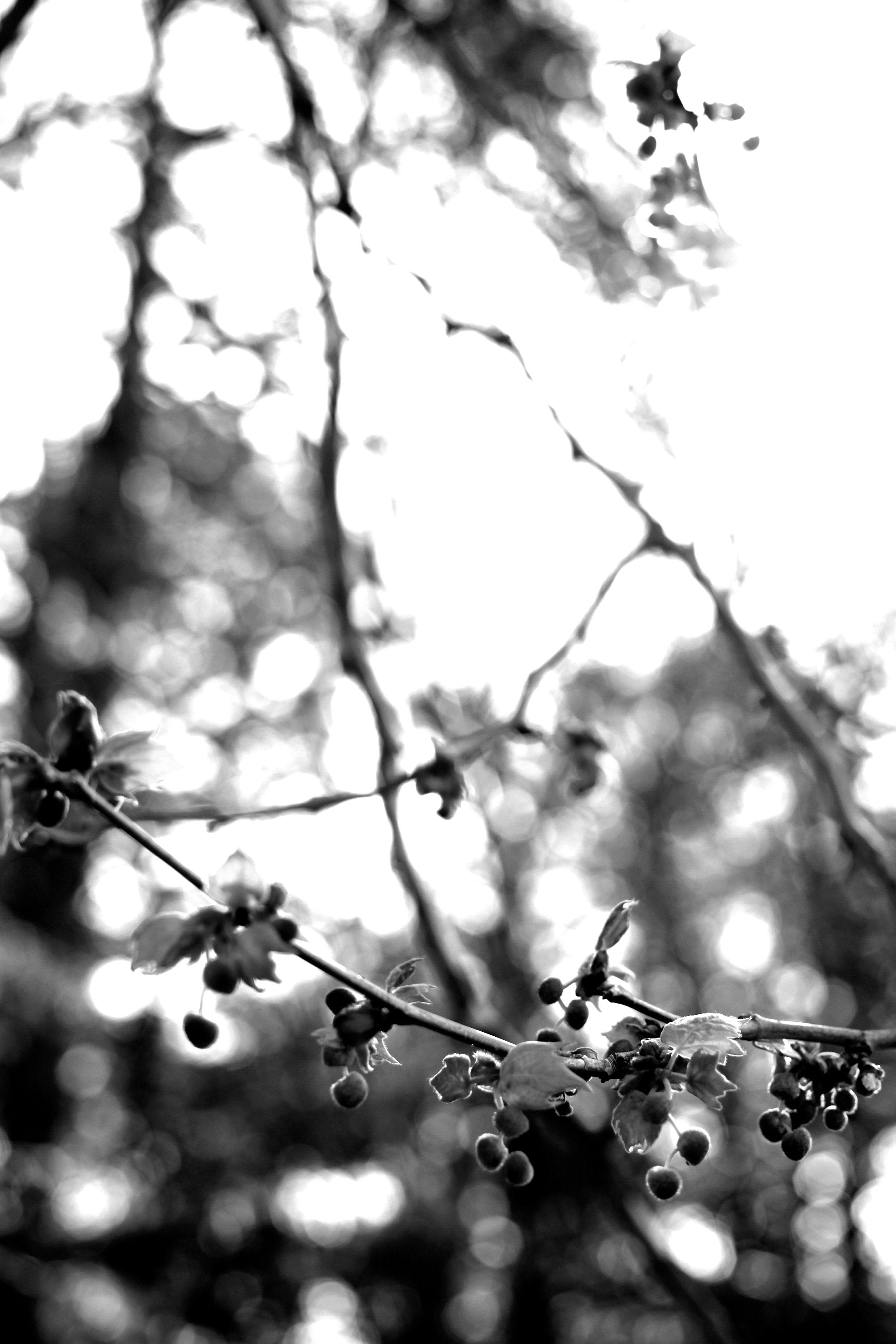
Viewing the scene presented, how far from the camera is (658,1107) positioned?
939 mm

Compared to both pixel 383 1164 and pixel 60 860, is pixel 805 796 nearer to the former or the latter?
pixel 60 860

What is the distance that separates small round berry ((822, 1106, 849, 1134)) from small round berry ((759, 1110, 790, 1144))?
34 mm

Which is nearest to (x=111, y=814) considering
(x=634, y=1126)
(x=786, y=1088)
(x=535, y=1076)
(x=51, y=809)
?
(x=51, y=809)

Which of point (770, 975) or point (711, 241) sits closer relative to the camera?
point (711, 241)

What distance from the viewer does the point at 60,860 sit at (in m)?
1.65

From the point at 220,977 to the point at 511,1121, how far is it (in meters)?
0.26

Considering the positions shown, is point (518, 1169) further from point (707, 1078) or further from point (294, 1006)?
point (294, 1006)

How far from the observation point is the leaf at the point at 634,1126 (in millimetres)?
943

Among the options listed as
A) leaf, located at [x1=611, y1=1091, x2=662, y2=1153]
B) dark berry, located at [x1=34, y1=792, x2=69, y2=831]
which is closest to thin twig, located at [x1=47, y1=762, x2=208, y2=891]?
dark berry, located at [x1=34, y1=792, x2=69, y2=831]

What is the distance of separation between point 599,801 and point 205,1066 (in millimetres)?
4072

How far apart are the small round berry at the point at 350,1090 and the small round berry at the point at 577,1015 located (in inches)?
7.4

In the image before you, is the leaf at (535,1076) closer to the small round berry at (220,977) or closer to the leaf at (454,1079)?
the leaf at (454,1079)

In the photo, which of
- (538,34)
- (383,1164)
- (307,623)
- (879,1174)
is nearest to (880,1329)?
(879,1174)

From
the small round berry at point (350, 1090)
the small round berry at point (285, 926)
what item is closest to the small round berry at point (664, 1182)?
the small round berry at point (350, 1090)
